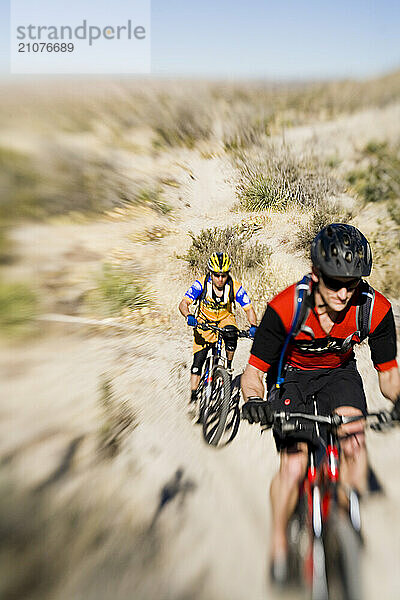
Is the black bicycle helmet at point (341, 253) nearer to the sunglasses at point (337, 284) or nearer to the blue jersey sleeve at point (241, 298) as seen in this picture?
the sunglasses at point (337, 284)

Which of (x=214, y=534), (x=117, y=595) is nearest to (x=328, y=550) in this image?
(x=214, y=534)

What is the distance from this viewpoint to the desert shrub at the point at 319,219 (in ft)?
37.8

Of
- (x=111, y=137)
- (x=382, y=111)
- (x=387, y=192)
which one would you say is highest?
(x=382, y=111)

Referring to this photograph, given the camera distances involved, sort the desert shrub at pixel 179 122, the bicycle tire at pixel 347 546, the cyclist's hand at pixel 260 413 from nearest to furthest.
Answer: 1. the bicycle tire at pixel 347 546
2. the cyclist's hand at pixel 260 413
3. the desert shrub at pixel 179 122

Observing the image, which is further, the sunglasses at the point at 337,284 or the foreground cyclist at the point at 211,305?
the foreground cyclist at the point at 211,305

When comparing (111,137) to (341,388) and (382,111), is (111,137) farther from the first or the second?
(341,388)

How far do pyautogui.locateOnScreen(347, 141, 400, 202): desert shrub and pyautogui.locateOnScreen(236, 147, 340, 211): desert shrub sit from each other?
3.06ft

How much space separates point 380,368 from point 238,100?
2228 centimetres

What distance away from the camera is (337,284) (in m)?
2.29

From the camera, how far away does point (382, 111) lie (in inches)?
758

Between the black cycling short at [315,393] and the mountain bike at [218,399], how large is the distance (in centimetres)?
150

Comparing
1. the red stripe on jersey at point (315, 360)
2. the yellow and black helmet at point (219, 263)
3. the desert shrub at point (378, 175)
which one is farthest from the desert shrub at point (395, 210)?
the red stripe on jersey at point (315, 360)

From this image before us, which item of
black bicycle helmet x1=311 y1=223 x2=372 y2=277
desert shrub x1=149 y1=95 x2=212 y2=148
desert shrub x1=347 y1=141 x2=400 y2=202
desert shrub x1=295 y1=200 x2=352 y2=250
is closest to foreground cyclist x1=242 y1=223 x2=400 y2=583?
black bicycle helmet x1=311 y1=223 x2=372 y2=277

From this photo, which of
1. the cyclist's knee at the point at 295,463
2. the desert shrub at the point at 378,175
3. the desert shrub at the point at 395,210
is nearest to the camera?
the cyclist's knee at the point at 295,463
